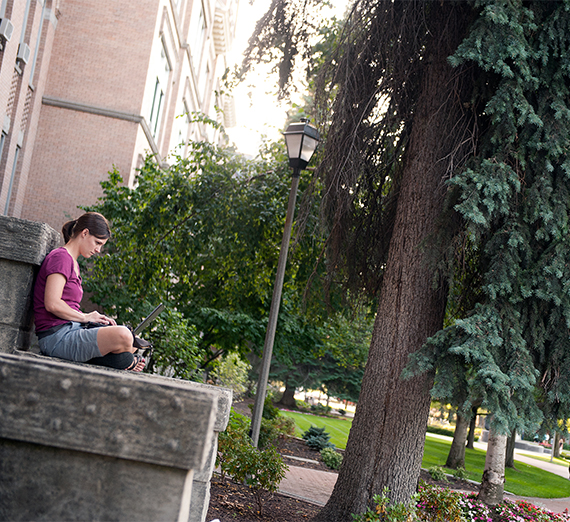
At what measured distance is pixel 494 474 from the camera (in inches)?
434

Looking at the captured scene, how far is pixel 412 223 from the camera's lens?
7.11 meters

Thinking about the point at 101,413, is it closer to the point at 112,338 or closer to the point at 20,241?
the point at 112,338

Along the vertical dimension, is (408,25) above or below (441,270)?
above

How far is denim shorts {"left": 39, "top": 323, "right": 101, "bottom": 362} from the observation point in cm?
340

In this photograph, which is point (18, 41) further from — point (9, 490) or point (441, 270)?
point (9, 490)

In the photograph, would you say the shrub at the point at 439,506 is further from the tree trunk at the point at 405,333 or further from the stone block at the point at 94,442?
the stone block at the point at 94,442

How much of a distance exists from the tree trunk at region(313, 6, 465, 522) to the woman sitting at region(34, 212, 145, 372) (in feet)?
12.8

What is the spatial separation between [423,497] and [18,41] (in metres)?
13.1

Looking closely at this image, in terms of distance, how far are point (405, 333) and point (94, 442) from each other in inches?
213

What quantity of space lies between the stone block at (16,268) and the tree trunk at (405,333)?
4436mm

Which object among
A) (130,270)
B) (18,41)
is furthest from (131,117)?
(130,270)

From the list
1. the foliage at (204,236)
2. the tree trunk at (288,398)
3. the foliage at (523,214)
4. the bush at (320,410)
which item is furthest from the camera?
the bush at (320,410)

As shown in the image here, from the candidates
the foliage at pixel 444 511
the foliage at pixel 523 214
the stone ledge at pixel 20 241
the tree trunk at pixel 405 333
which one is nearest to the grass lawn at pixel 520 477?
the foliage at pixel 444 511

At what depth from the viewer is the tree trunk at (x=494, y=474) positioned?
424 inches
